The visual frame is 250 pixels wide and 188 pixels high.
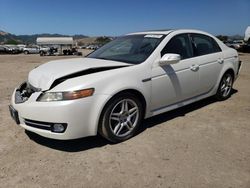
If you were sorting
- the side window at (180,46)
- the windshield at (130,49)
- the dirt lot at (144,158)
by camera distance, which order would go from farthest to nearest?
1. the side window at (180,46)
2. the windshield at (130,49)
3. the dirt lot at (144,158)

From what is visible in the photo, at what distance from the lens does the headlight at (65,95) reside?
11.1 feet

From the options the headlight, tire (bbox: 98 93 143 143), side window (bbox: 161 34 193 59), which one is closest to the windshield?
side window (bbox: 161 34 193 59)

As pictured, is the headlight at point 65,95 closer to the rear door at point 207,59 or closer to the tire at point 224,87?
the rear door at point 207,59

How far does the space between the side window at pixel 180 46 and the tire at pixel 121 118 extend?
0.99m

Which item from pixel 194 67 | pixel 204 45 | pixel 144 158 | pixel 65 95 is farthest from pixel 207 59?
pixel 65 95

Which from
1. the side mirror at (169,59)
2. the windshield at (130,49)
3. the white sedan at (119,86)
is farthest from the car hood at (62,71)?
the side mirror at (169,59)

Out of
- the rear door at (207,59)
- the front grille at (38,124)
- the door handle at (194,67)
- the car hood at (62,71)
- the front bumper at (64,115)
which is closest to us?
the front bumper at (64,115)

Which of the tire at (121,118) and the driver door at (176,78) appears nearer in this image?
the tire at (121,118)

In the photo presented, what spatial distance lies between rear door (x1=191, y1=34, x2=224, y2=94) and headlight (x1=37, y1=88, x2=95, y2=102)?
233 centimetres

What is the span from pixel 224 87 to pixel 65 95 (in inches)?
148

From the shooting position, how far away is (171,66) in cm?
439

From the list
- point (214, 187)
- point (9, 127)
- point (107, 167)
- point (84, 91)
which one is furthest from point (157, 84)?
point (9, 127)

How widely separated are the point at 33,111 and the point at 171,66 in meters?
2.15

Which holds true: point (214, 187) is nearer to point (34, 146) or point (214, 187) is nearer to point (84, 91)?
point (84, 91)
